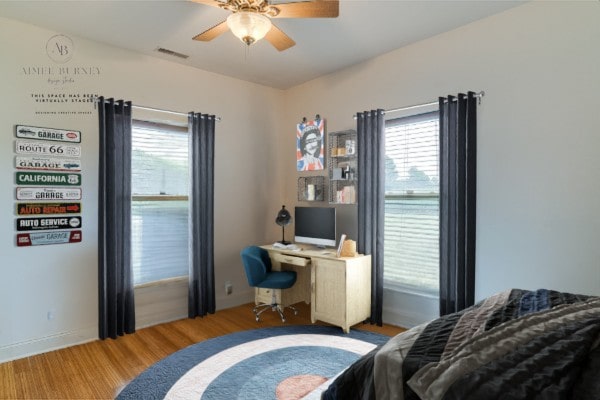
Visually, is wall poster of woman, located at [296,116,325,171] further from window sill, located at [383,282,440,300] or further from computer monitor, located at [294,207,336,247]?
window sill, located at [383,282,440,300]

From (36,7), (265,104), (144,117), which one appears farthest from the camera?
(265,104)

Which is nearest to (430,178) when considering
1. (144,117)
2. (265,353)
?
(265,353)

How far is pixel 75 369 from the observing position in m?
2.73

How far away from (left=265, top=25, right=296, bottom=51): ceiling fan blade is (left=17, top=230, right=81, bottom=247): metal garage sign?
244 cm

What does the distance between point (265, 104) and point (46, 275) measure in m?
3.08

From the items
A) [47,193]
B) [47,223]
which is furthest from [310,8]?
[47,223]

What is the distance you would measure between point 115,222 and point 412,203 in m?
2.91

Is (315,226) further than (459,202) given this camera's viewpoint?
A: Yes

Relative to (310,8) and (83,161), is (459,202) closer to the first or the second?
(310,8)

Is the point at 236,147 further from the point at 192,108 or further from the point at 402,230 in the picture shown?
the point at 402,230

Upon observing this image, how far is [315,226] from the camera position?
4.07 m

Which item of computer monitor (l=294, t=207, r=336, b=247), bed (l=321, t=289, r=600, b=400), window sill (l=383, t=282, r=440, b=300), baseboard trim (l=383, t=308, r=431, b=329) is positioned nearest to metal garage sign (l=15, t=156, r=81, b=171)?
computer monitor (l=294, t=207, r=336, b=247)

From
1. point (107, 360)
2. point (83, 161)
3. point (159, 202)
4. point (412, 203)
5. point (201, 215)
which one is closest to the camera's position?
point (107, 360)
